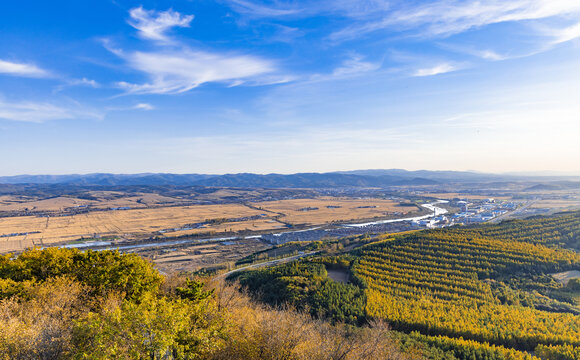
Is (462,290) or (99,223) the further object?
(99,223)

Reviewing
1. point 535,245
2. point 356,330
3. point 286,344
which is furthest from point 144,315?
point 535,245

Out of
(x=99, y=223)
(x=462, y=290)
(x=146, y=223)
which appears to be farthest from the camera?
(x=146, y=223)

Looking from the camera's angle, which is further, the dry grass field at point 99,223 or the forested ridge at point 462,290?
the dry grass field at point 99,223

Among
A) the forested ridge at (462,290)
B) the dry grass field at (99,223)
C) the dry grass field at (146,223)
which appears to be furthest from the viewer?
the dry grass field at (99,223)

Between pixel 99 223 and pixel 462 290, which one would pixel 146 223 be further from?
pixel 462 290

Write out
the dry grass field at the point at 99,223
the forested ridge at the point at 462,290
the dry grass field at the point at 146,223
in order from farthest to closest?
the dry grass field at the point at 99,223 → the dry grass field at the point at 146,223 → the forested ridge at the point at 462,290

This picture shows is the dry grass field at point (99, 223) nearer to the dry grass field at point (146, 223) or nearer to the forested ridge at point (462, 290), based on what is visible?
the dry grass field at point (146, 223)

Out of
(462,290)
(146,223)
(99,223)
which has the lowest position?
(146,223)

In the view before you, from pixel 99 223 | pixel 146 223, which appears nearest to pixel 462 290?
pixel 146 223

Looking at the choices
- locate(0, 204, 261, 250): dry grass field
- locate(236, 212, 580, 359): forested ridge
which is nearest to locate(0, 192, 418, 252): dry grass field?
locate(0, 204, 261, 250): dry grass field

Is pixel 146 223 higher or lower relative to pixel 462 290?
lower

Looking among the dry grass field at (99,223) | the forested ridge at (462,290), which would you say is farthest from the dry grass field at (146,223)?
the forested ridge at (462,290)
